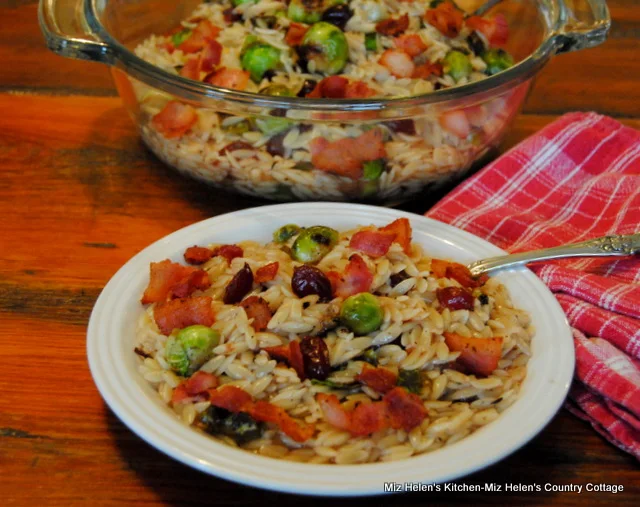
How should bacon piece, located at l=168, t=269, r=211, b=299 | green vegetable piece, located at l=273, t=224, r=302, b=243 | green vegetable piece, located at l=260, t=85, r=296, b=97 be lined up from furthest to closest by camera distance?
green vegetable piece, located at l=260, t=85, r=296, b=97, green vegetable piece, located at l=273, t=224, r=302, b=243, bacon piece, located at l=168, t=269, r=211, b=299

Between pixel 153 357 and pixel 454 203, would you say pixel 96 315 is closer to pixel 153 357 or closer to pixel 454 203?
pixel 153 357

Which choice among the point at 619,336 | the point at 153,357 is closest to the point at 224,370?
the point at 153,357

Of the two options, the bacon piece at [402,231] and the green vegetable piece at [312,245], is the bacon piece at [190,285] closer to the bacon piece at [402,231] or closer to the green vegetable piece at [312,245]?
the green vegetable piece at [312,245]

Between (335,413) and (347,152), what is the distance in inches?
40.3

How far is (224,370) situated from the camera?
178 centimetres

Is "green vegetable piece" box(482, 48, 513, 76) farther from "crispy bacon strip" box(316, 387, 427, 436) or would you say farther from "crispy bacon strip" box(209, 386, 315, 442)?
"crispy bacon strip" box(209, 386, 315, 442)

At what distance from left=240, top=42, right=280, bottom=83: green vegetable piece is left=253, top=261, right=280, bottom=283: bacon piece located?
1031 mm

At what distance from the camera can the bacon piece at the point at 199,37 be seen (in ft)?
9.84

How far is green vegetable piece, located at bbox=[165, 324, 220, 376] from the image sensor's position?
1780mm

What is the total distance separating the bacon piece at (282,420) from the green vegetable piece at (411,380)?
0.26 meters

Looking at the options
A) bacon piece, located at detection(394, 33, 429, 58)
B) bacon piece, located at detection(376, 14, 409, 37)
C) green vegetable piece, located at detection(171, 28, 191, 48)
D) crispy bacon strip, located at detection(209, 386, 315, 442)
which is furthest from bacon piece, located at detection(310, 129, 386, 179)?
green vegetable piece, located at detection(171, 28, 191, 48)

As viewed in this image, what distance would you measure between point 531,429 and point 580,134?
1606 millimetres

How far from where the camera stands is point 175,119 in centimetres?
253

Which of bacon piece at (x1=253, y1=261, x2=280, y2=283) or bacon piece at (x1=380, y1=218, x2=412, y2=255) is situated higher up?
bacon piece at (x1=380, y1=218, x2=412, y2=255)
